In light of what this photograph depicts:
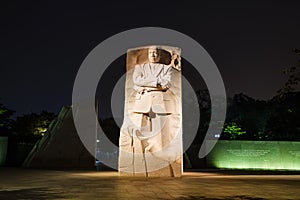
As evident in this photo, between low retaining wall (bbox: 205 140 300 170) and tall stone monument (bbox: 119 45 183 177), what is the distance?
421 inches

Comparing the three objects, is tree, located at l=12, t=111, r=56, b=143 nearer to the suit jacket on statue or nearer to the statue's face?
the suit jacket on statue

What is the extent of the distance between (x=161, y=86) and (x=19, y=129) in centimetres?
2064

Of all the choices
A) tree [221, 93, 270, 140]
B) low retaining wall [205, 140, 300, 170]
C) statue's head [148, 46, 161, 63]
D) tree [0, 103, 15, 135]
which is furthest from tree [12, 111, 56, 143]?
statue's head [148, 46, 161, 63]

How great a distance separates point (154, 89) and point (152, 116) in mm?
986

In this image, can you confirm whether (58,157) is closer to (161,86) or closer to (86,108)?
(86,108)

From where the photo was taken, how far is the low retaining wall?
805 inches

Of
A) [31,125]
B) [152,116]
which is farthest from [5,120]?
[152,116]

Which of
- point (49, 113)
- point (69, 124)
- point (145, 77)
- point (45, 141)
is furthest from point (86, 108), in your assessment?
point (49, 113)

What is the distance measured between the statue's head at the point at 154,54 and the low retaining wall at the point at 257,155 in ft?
37.9

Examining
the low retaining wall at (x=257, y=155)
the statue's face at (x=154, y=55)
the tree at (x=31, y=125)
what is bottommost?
the low retaining wall at (x=257, y=155)

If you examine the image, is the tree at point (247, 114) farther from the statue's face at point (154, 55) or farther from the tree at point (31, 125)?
the statue's face at point (154, 55)

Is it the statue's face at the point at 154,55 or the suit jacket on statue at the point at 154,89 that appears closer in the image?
the suit jacket on statue at the point at 154,89

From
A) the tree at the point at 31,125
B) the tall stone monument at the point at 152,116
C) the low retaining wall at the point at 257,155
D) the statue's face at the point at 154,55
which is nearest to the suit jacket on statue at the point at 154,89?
the tall stone monument at the point at 152,116

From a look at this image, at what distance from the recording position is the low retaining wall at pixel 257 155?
20438 mm
